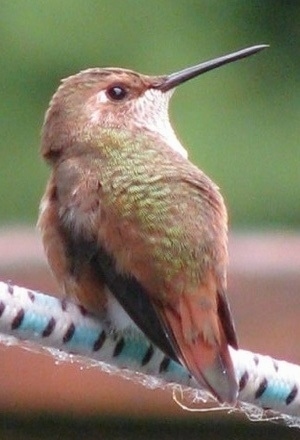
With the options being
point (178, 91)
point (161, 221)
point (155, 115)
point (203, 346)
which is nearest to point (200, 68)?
point (155, 115)

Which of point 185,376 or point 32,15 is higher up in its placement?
point 32,15

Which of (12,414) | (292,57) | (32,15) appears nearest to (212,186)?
(12,414)

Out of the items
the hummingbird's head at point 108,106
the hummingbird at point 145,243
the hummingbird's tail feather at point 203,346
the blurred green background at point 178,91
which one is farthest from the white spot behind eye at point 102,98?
the blurred green background at point 178,91

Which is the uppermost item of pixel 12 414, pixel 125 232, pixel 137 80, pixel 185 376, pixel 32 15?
pixel 32 15

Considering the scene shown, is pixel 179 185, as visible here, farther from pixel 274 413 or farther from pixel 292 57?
pixel 292 57

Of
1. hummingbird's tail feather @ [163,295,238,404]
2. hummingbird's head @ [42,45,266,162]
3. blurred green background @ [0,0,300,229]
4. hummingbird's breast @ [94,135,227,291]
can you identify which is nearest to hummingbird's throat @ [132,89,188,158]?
hummingbird's head @ [42,45,266,162]

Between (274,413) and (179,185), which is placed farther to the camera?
(179,185)

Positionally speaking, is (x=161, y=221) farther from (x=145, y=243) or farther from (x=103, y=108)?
(x=103, y=108)

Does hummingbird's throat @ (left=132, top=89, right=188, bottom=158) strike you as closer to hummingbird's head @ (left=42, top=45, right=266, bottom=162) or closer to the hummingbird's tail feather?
hummingbird's head @ (left=42, top=45, right=266, bottom=162)
